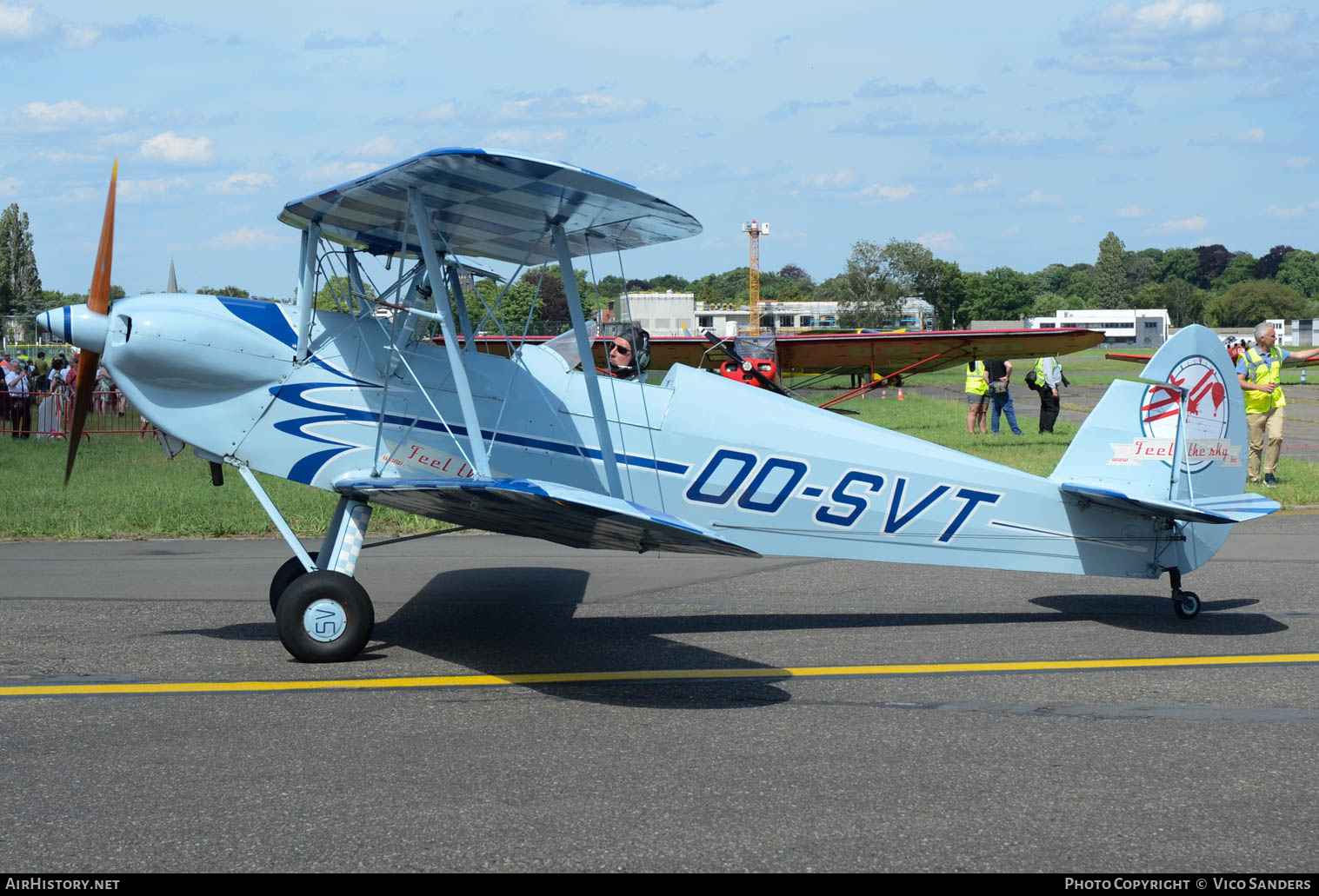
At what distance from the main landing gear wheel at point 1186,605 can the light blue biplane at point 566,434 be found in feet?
0.04

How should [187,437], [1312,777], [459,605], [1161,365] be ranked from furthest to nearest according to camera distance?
[459,605]
[1161,365]
[187,437]
[1312,777]

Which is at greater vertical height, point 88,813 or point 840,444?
point 840,444

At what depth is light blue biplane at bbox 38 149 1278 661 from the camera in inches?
239

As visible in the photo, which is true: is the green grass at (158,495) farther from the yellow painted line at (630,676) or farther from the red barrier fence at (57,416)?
the yellow painted line at (630,676)

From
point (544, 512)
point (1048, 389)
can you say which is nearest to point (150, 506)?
point (544, 512)

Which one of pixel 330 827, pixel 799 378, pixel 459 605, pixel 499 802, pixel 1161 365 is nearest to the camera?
pixel 330 827

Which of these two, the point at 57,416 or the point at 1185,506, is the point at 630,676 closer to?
the point at 1185,506

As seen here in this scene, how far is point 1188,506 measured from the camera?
6.34m

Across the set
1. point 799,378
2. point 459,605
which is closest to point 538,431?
point 459,605

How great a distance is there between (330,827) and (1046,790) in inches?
97.9

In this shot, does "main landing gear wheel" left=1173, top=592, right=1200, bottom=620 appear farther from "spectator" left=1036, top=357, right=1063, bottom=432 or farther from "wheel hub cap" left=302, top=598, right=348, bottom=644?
"spectator" left=1036, top=357, right=1063, bottom=432

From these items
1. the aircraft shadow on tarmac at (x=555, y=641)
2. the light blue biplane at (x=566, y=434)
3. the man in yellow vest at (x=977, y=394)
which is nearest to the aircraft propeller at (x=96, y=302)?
the light blue biplane at (x=566, y=434)

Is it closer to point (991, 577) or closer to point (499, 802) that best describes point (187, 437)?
point (499, 802)

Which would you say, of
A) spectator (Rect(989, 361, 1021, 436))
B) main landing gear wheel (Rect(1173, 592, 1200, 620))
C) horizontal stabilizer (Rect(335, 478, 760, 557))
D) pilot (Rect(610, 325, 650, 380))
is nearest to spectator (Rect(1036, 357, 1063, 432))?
spectator (Rect(989, 361, 1021, 436))
